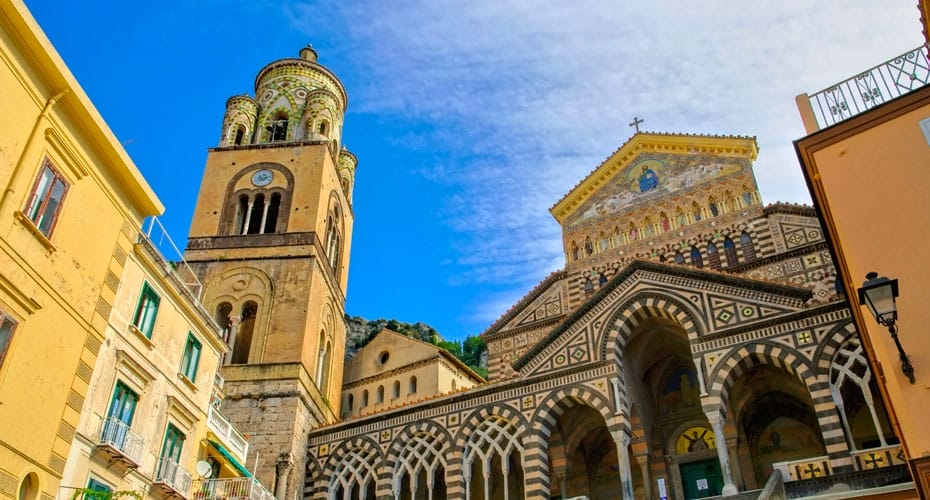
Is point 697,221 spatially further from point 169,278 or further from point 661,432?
point 169,278

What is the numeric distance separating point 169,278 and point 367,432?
942 cm

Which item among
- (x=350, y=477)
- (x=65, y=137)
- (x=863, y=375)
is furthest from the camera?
A: (x=350, y=477)

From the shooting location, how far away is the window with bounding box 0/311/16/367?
10.1m

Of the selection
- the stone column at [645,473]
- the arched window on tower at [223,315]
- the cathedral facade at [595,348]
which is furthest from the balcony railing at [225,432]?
the stone column at [645,473]

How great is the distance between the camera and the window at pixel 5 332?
1010cm

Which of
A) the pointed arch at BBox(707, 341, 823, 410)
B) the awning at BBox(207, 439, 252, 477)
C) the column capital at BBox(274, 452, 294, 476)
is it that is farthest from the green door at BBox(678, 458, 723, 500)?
the awning at BBox(207, 439, 252, 477)

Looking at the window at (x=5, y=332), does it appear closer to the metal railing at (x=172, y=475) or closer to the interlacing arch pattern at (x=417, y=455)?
the metal railing at (x=172, y=475)

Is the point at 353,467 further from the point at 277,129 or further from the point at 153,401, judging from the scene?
the point at 277,129

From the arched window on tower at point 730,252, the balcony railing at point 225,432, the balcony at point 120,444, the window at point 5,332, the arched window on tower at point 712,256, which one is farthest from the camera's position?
the arched window on tower at point 712,256

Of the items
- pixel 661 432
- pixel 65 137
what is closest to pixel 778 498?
pixel 661 432

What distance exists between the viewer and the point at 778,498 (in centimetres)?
1475

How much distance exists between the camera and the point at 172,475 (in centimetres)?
1516

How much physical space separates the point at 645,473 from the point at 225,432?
10669 mm

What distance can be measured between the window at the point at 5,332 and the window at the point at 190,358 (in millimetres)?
6205
